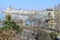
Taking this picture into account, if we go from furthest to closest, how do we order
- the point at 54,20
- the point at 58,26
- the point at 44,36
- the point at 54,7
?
the point at 54,7, the point at 54,20, the point at 58,26, the point at 44,36

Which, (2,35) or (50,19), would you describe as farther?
(50,19)

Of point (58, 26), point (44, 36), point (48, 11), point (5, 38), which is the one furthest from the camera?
point (48, 11)

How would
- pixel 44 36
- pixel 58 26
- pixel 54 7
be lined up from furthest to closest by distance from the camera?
pixel 54 7 < pixel 58 26 < pixel 44 36

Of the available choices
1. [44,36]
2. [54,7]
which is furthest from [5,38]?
[54,7]

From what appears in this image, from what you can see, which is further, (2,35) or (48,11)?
(48,11)

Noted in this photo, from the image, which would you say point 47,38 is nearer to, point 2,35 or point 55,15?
point 2,35

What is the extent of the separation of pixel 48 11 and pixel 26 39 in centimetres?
1811

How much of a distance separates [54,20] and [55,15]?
1.18m

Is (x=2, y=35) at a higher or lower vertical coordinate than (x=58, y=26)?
higher

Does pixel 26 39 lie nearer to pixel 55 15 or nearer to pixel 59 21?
pixel 59 21

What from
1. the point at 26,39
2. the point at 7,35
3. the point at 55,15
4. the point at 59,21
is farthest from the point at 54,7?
the point at 7,35

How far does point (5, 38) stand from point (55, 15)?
1774 centimetres

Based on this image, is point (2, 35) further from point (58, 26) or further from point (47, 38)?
point (58, 26)

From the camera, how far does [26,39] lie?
31.6 ft
